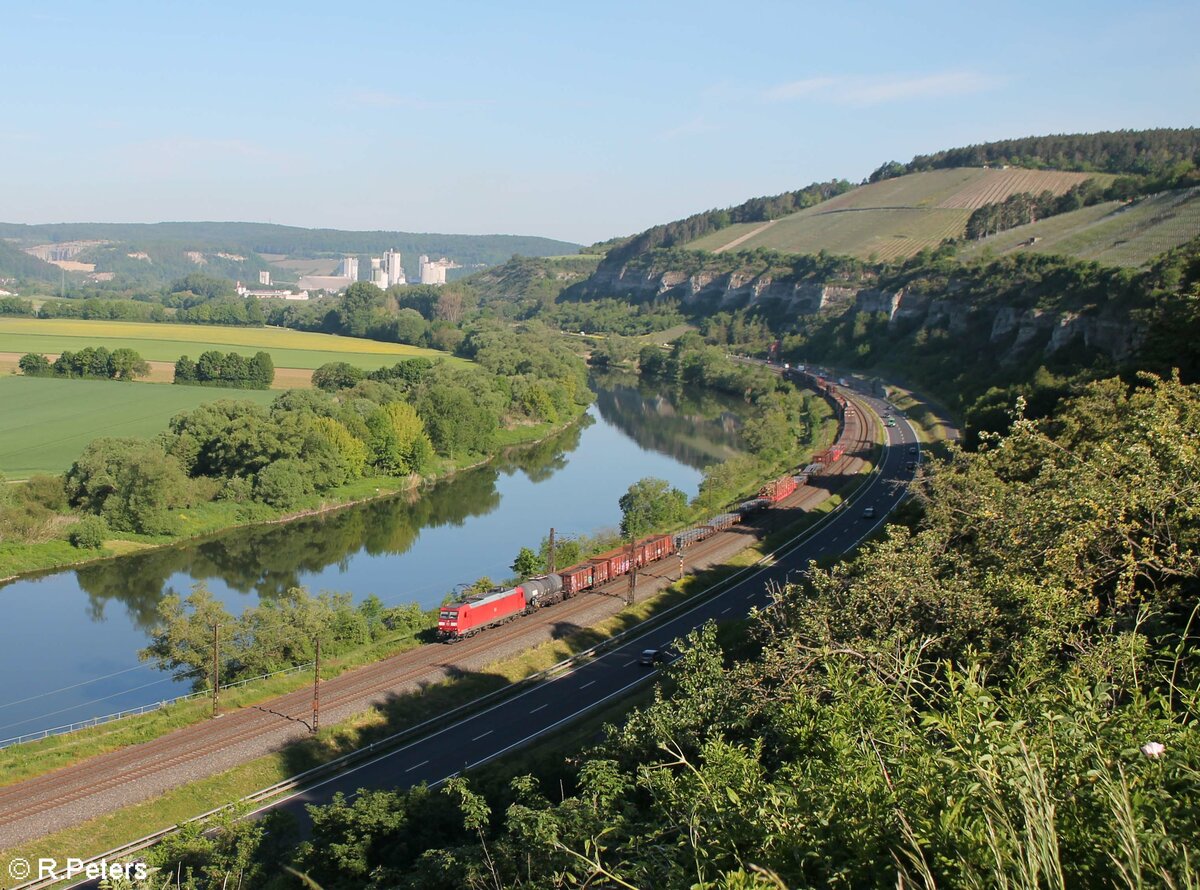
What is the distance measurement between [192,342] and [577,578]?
8269 cm

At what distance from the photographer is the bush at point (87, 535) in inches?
1489

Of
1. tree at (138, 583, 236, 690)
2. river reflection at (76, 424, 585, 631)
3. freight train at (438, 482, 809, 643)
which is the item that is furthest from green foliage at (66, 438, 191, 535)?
freight train at (438, 482, 809, 643)

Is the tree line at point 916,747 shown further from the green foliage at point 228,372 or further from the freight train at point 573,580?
the green foliage at point 228,372

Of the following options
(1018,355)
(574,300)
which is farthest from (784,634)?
(574,300)

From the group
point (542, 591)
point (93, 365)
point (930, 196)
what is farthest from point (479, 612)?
point (930, 196)

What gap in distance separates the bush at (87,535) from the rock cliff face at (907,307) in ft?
138

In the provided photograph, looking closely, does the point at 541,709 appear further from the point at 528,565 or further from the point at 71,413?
the point at 71,413

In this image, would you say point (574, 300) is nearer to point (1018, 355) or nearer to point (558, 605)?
point (1018, 355)

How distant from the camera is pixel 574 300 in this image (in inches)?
6747

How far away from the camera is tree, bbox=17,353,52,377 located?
76500mm

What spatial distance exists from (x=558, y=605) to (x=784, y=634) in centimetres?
1748

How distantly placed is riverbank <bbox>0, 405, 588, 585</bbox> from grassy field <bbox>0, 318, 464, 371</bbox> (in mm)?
38382

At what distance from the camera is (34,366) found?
7688 centimetres

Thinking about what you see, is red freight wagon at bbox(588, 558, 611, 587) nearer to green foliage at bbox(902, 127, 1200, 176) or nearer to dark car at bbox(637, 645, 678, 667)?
dark car at bbox(637, 645, 678, 667)
